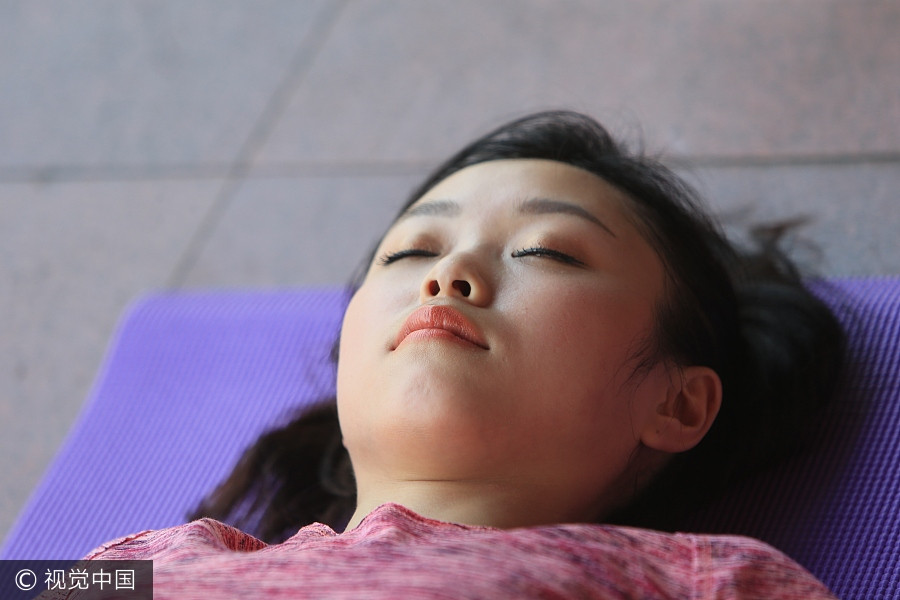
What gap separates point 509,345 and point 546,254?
0.10 meters

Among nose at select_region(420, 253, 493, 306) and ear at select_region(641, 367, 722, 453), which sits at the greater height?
nose at select_region(420, 253, 493, 306)

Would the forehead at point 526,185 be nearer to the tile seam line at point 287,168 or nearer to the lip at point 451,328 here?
the lip at point 451,328

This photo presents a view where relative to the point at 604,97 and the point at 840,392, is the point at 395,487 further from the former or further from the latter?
the point at 604,97

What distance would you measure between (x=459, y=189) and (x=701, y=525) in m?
0.41

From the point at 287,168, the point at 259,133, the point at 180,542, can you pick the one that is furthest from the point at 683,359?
the point at 259,133

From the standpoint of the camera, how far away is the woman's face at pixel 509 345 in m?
0.81

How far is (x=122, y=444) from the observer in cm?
129

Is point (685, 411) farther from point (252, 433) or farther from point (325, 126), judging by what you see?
point (325, 126)

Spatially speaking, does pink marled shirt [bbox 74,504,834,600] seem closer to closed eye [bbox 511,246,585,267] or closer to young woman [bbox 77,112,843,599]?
young woman [bbox 77,112,843,599]

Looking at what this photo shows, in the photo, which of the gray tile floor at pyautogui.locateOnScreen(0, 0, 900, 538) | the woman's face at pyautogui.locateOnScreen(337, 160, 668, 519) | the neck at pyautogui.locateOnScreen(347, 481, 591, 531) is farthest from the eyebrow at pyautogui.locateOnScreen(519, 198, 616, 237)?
the gray tile floor at pyautogui.locateOnScreen(0, 0, 900, 538)

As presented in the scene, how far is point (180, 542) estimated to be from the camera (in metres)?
0.82
